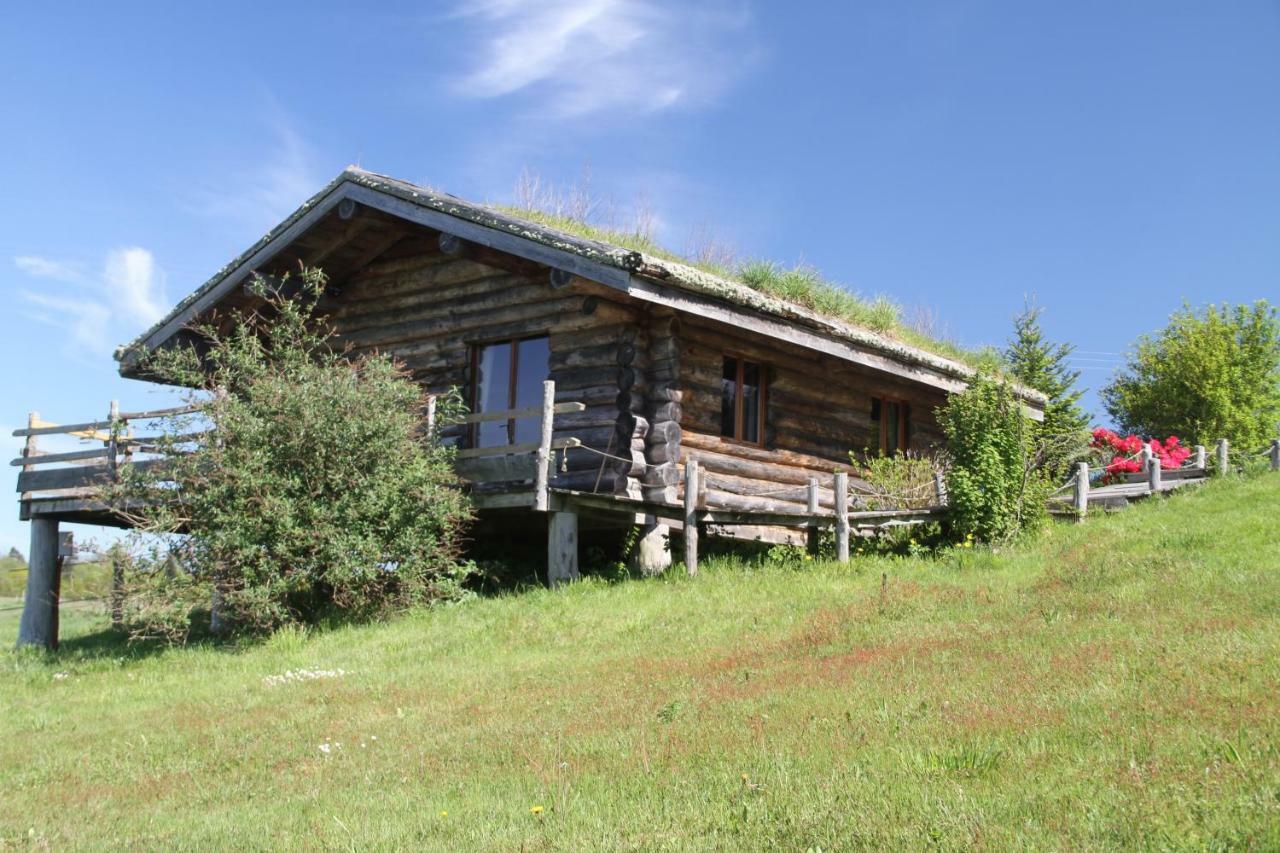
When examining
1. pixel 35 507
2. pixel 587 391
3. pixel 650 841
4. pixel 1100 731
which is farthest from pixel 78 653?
pixel 1100 731

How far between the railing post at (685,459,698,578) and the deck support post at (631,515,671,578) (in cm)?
103

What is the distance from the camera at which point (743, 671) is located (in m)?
10.3

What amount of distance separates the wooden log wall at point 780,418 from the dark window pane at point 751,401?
0.59 ft

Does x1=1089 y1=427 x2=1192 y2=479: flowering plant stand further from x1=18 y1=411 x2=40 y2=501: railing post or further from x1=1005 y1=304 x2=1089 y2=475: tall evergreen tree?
x1=18 y1=411 x2=40 y2=501: railing post

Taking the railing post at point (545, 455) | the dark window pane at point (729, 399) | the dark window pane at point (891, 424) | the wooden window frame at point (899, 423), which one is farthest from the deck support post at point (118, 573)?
the dark window pane at point (891, 424)

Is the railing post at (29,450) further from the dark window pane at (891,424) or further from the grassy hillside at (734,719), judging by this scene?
the dark window pane at (891,424)

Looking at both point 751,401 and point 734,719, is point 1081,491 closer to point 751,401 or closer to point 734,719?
point 751,401

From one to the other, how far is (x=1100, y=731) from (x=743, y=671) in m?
3.62

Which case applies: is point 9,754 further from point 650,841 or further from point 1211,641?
point 1211,641

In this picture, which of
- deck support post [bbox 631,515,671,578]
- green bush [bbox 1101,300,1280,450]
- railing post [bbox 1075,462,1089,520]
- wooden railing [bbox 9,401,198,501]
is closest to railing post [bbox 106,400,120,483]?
wooden railing [bbox 9,401,198,501]

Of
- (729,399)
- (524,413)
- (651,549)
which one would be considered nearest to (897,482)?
(729,399)

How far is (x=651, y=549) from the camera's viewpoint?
55.2ft

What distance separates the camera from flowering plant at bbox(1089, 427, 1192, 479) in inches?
977

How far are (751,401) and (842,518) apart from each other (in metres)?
3.70
